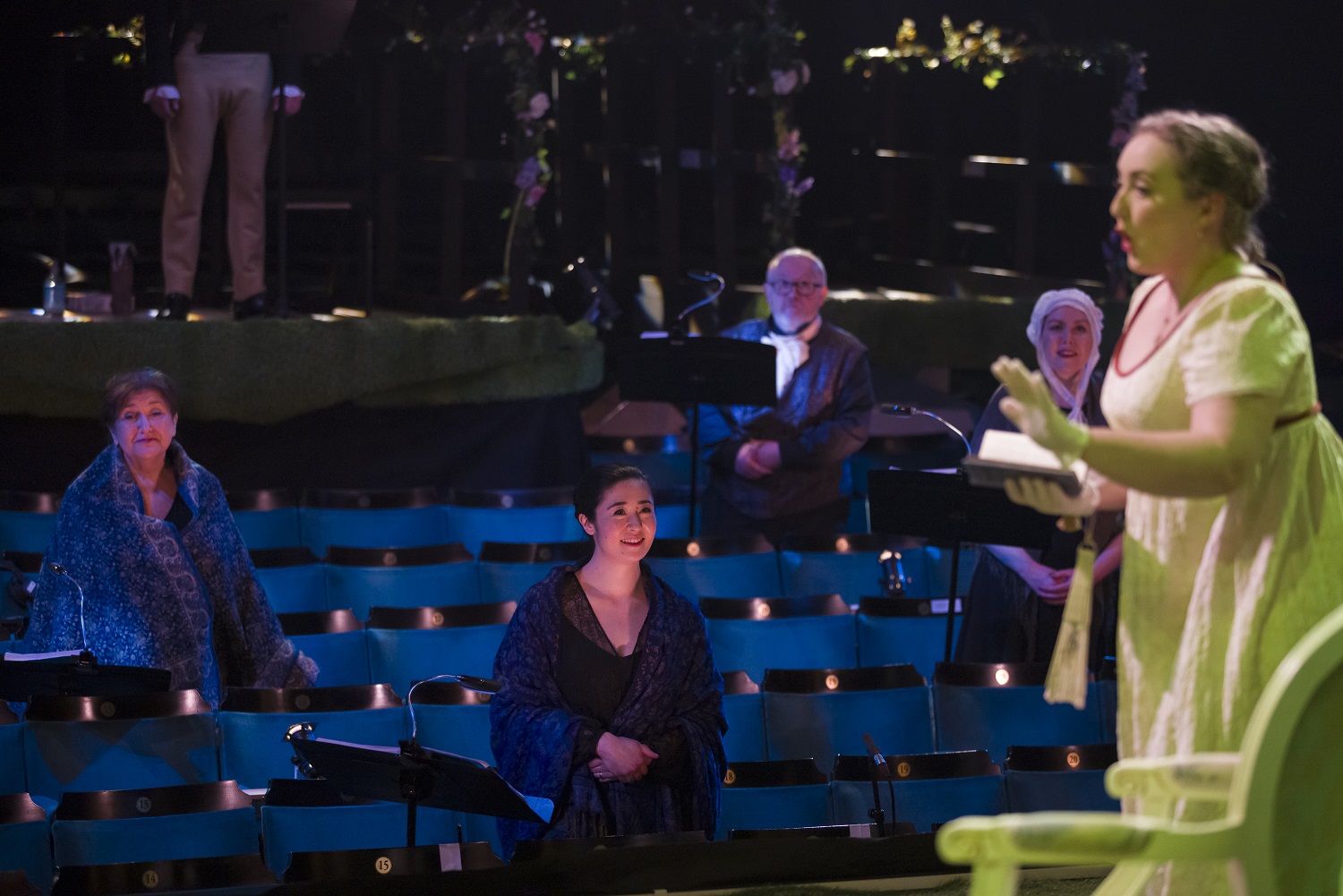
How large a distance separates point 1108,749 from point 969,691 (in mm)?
410

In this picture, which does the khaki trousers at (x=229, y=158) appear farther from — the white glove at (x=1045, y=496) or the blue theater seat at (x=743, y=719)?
the white glove at (x=1045, y=496)

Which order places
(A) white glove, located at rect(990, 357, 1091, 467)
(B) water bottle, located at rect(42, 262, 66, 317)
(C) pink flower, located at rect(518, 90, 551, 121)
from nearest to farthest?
(A) white glove, located at rect(990, 357, 1091, 467) → (B) water bottle, located at rect(42, 262, 66, 317) → (C) pink flower, located at rect(518, 90, 551, 121)

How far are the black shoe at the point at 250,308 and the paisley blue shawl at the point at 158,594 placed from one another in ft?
6.43

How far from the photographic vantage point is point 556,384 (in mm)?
5902

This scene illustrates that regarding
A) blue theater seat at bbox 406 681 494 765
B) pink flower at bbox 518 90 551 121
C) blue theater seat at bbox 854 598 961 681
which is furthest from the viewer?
pink flower at bbox 518 90 551 121

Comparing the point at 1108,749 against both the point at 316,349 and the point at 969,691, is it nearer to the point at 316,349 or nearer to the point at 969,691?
the point at 969,691

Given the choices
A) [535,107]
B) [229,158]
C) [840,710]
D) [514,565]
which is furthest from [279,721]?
[535,107]

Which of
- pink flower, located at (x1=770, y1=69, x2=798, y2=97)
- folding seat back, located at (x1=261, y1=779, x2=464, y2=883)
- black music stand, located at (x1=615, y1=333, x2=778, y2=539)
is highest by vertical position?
pink flower, located at (x1=770, y1=69, x2=798, y2=97)

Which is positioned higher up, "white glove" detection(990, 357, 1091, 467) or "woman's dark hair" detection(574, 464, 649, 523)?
"white glove" detection(990, 357, 1091, 467)

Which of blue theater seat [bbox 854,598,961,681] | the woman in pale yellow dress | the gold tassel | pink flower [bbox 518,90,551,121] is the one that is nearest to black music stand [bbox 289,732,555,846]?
the gold tassel

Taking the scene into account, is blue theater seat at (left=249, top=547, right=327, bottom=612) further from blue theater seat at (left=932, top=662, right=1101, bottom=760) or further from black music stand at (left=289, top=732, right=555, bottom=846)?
blue theater seat at (left=932, top=662, right=1101, bottom=760)

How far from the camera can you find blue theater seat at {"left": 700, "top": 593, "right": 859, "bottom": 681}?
404cm

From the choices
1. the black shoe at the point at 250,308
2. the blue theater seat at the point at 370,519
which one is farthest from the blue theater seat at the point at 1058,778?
the black shoe at the point at 250,308

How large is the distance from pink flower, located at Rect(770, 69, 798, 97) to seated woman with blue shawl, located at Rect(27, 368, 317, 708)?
383cm
